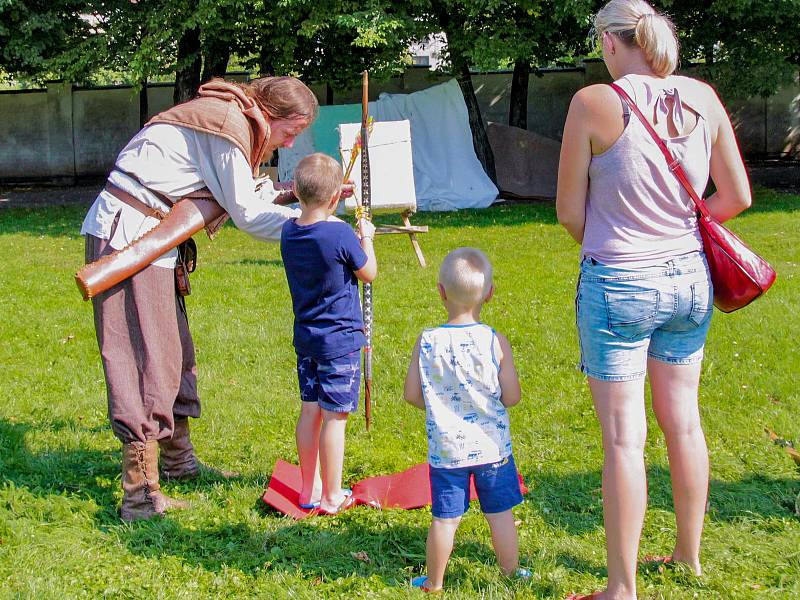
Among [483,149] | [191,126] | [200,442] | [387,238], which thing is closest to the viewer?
[191,126]

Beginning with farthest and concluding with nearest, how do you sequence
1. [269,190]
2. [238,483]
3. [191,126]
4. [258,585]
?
[238,483], [269,190], [191,126], [258,585]

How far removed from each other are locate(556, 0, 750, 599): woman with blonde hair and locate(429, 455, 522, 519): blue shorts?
14.5 inches

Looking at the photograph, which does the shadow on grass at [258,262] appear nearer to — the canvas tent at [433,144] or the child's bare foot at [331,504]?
the canvas tent at [433,144]

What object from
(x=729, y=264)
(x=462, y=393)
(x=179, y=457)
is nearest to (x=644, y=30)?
(x=729, y=264)

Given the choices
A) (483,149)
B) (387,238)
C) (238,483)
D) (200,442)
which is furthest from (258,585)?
(483,149)

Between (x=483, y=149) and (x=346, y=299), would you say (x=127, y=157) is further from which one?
(x=483, y=149)

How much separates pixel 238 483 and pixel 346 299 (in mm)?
1206

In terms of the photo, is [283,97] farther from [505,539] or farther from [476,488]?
[505,539]

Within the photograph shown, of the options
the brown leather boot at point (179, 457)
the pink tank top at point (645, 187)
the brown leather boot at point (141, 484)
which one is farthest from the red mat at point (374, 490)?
the pink tank top at point (645, 187)

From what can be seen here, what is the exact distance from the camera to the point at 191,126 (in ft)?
12.4

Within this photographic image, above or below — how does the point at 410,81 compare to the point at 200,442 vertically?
above

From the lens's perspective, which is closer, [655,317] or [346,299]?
[655,317]

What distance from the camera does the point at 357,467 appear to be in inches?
184

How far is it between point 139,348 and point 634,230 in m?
2.16
